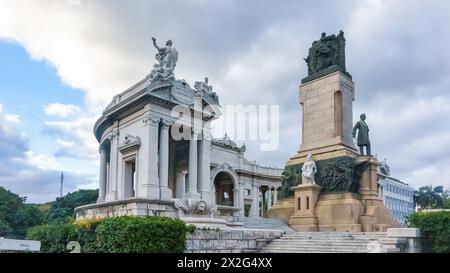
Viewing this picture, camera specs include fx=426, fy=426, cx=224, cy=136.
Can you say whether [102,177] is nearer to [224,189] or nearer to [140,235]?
[224,189]

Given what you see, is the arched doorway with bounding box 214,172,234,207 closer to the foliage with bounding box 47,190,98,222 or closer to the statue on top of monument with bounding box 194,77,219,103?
the foliage with bounding box 47,190,98,222

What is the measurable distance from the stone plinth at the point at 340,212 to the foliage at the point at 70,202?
4006cm

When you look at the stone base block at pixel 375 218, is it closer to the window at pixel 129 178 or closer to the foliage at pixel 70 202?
the window at pixel 129 178

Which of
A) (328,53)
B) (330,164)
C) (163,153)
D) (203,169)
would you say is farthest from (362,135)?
(163,153)

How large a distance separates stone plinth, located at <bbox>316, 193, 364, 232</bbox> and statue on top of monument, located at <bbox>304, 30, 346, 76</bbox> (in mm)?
8530

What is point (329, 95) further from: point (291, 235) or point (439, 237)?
point (439, 237)

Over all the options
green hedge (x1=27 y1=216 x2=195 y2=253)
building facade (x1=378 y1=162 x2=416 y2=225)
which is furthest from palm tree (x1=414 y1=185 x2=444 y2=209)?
green hedge (x1=27 y1=216 x2=195 y2=253)

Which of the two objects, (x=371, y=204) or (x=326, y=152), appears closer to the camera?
(x=371, y=204)

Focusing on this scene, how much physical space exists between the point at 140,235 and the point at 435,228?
9753 millimetres

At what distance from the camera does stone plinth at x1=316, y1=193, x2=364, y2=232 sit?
75.2 ft

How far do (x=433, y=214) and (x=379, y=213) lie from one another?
9.23 meters

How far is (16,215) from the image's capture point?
49.0 metres

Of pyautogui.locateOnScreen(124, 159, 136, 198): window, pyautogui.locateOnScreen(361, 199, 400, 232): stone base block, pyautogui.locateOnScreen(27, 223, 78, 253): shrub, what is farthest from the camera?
pyautogui.locateOnScreen(124, 159, 136, 198): window

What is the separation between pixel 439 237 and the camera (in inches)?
553
